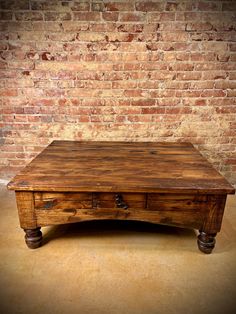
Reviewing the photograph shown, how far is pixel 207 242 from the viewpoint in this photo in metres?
1.52

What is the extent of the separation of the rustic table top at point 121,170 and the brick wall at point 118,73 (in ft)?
1.00

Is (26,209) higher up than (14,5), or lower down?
lower down

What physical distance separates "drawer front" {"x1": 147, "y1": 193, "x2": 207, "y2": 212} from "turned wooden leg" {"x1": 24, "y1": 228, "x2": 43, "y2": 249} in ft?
2.65

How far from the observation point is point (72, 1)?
1.89 meters

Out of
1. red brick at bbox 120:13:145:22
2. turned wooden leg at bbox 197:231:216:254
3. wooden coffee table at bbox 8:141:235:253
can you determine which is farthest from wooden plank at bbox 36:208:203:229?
red brick at bbox 120:13:145:22

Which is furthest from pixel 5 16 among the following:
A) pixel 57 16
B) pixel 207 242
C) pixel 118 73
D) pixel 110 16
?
pixel 207 242

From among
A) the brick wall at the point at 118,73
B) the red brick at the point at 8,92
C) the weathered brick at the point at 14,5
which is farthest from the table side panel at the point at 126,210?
the weathered brick at the point at 14,5

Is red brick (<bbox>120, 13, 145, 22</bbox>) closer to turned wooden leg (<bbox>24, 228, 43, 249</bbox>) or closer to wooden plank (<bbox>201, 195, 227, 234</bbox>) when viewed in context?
wooden plank (<bbox>201, 195, 227, 234</bbox>)

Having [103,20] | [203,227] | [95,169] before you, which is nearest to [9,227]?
[95,169]

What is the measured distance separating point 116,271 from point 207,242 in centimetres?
66

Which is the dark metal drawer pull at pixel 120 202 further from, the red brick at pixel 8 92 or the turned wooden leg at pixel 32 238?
the red brick at pixel 8 92

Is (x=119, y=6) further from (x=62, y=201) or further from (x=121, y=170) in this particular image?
(x=62, y=201)

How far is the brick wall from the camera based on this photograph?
6.31 feet

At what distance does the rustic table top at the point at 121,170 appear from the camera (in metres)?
1.36
